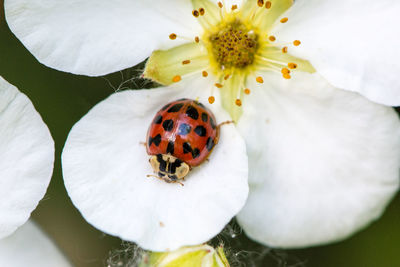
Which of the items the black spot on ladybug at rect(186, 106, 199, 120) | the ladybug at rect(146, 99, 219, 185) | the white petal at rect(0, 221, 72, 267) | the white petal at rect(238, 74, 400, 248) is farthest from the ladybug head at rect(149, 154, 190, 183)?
the white petal at rect(0, 221, 72, 267)

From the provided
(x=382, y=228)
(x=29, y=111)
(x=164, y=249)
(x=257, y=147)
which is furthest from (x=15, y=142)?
(x=382, y=228)

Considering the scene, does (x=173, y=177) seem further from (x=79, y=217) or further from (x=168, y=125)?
(x=79, y=217)

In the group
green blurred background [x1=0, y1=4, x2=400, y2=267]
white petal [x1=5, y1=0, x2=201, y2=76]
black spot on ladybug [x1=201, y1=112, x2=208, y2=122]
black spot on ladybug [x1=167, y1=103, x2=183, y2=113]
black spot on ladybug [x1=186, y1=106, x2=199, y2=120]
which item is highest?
white petal [x1=5, y1=0, x2=201, y2=76]

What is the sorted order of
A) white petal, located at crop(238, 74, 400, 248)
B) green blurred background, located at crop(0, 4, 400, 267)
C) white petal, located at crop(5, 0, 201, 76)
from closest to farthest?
white petal, located at crop(5, 0, 201, 76)
white petal, located at crop(238, 74, 400, 248)
green blurred background, located at crop(0, 4, 400, 267)

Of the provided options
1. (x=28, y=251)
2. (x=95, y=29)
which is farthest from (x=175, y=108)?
(x=28, y=251)

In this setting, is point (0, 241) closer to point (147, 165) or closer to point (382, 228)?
point (147, 165)

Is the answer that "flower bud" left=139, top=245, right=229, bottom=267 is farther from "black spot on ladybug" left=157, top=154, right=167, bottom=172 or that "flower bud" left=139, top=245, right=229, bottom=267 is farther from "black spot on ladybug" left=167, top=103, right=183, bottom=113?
"black spot on ladybug" left=167, top=103, right=183, bottom=113

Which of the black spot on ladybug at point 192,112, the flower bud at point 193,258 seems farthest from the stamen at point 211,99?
the flower bud at point 193,258
